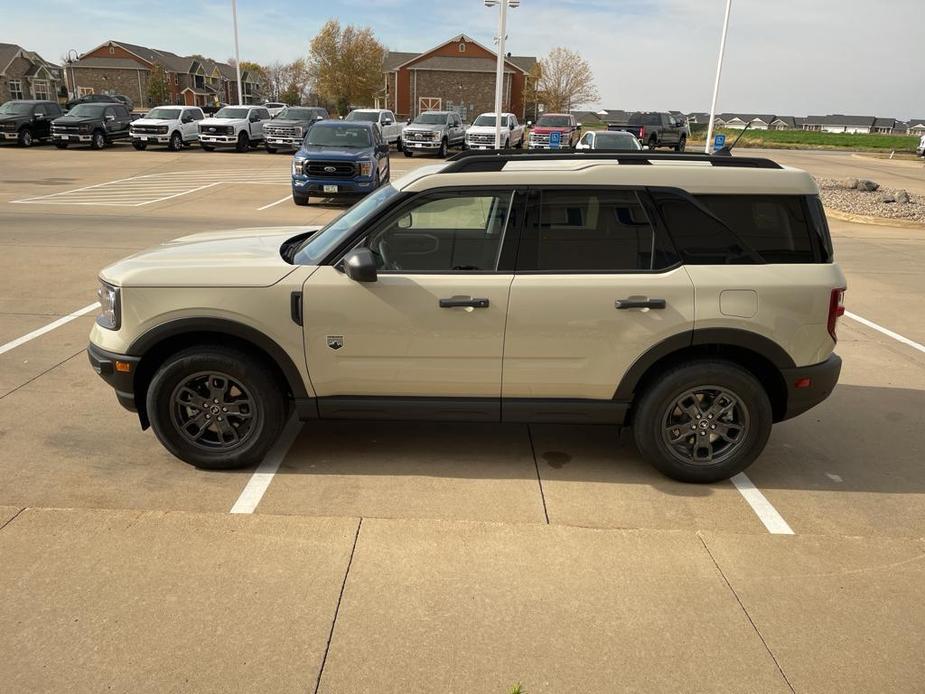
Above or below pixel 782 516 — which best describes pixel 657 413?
above

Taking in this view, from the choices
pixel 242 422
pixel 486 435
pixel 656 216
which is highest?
pixel 656 216

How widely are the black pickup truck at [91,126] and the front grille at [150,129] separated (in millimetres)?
1646

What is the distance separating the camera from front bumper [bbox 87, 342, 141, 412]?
4199mm

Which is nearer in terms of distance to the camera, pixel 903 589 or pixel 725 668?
pixel 725 668

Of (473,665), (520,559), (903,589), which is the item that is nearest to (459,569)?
(520,559)

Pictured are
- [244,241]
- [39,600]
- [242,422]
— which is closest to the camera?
[39,600]

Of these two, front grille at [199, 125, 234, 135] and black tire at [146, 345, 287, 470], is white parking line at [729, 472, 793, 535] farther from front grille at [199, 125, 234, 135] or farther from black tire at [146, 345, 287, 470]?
front grille at [199, 125, 234, 135]

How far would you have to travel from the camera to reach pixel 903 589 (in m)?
3.36

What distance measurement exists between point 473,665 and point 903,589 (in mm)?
A: 2055

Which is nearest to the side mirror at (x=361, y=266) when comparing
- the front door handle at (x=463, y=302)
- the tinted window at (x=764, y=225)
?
the front door handle at (x=463, y=302)

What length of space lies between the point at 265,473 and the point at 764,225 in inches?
128

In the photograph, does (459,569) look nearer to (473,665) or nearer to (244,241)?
(473,665)

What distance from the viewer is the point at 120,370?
422 centimetres

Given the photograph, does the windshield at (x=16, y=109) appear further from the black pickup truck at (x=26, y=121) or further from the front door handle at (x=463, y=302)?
the front door handle at (x=463, y=302)
